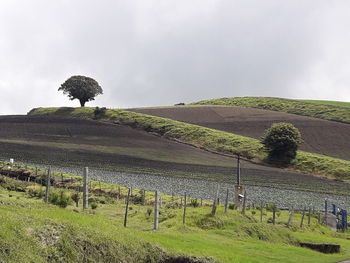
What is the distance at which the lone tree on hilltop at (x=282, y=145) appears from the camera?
329 feet

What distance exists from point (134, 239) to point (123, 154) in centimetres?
7123

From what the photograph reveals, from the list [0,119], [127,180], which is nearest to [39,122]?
[0,119]

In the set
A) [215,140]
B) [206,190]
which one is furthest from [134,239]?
[215,140]

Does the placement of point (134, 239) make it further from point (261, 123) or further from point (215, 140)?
point (261, 123)

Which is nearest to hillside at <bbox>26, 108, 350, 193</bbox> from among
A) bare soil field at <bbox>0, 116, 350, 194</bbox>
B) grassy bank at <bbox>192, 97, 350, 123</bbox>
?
bare soil field at <bbox>0, 116, 350, 194</bbox>

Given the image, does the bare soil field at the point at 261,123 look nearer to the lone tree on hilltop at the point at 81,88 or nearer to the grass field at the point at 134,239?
the lone tree on hilltop at the point at 81,88

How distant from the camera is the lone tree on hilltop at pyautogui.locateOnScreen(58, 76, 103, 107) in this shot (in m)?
159

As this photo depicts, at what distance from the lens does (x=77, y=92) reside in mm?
159625

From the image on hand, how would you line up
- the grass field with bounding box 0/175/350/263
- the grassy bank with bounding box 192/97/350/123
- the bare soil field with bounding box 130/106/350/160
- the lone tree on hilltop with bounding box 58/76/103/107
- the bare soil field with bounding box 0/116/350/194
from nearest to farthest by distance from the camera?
1. the grass field with bounding box 0/175/350/263
2. the bare soil field with bounding box 0/116/350/194
3. the bare soil field with bounding box 130/106/350/160
4. the grassy bank with bounding box 192/97/350/123
5. the lone tree on hilltop with bounding box 58/76/103/107

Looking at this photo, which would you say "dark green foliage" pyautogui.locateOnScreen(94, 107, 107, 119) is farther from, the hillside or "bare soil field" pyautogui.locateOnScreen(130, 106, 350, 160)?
"bare soil field" pyautogui.locateOnScreen(130, 106, 350, 160)

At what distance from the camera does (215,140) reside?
11131cm

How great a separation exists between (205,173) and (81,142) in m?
29.1

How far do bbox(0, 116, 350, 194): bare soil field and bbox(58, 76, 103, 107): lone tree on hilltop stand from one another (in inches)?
1703

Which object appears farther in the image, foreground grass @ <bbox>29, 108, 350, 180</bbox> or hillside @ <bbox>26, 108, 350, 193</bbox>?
foreground grass @ <bbox>29, 108, 350, 180</bbox>
